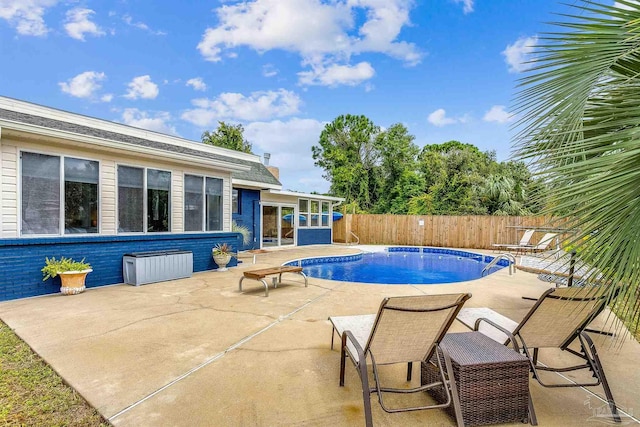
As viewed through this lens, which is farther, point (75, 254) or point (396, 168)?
point (396, 168)

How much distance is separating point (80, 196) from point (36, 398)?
5.36 m

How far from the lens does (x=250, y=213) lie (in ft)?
48.0

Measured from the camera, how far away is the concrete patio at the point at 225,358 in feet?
8.54

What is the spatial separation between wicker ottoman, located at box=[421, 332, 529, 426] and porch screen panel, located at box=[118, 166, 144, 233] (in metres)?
7.76

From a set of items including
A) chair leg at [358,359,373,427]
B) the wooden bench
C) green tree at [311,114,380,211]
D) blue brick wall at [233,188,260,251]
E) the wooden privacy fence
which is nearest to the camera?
chair leg at [358,359,373,427]

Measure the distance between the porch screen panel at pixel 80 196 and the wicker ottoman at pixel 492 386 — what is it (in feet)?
25.3

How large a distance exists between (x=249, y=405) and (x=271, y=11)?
14.5m

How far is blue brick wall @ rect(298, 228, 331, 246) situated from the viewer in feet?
56.9

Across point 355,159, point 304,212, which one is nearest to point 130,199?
point 304,212

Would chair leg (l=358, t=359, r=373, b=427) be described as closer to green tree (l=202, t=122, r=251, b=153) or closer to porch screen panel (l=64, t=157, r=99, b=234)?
porch screen panel (l=64, t=157, r=99, b=234)

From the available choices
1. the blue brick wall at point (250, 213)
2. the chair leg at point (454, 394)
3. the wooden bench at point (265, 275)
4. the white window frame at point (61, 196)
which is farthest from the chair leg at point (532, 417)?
the blue brick wall at point (250, 213)

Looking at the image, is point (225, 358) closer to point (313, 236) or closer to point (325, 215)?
point (313, 236)

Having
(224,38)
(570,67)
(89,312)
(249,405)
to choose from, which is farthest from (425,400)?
(224,38)

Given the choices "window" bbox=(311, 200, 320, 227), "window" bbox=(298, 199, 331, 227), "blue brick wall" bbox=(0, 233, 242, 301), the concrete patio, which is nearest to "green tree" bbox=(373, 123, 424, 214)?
"window" bbox=(298, 199, 331, 227)
